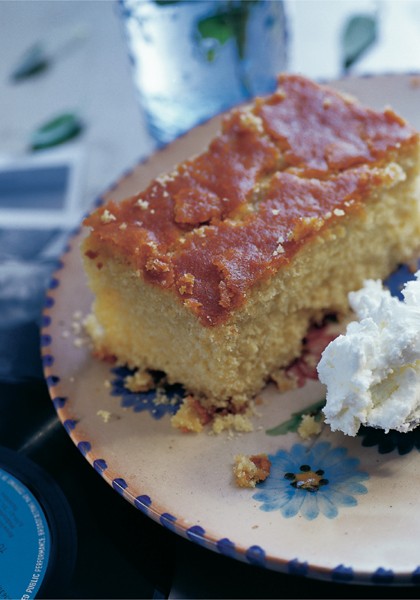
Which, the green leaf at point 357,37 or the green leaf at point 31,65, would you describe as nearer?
the green leaf at point 357,37

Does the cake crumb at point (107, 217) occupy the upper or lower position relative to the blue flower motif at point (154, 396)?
upper

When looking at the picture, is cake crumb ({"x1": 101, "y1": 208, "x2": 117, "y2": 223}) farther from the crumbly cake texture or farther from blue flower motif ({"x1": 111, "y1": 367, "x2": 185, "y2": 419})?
blue flower motif ({"x1": 111, "y1": 367, "x2": 185, "y2": 419})

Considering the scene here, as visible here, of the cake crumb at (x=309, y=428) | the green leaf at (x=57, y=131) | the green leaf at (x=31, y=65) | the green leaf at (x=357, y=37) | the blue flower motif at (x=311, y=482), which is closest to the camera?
the blue flower motif at (x=311, y=482)

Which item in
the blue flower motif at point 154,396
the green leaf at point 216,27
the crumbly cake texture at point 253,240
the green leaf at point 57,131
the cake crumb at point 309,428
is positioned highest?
the green leaf at point 216,27

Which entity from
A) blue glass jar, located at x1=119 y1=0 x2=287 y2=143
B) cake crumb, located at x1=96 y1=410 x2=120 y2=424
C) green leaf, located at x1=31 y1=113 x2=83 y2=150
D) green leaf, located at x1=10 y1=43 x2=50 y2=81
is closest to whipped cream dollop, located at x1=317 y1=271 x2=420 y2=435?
cake crumb, located at x1=96 y1=410 x2=120 y2=424

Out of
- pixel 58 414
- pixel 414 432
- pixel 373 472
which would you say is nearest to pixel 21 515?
pixel 58 414

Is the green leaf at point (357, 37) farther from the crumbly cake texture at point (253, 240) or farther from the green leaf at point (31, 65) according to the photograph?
the green leaf at point (31, 65)

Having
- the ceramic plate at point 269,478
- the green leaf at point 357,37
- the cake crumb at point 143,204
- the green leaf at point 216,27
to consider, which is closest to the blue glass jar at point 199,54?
the green leaf at point 216,27
